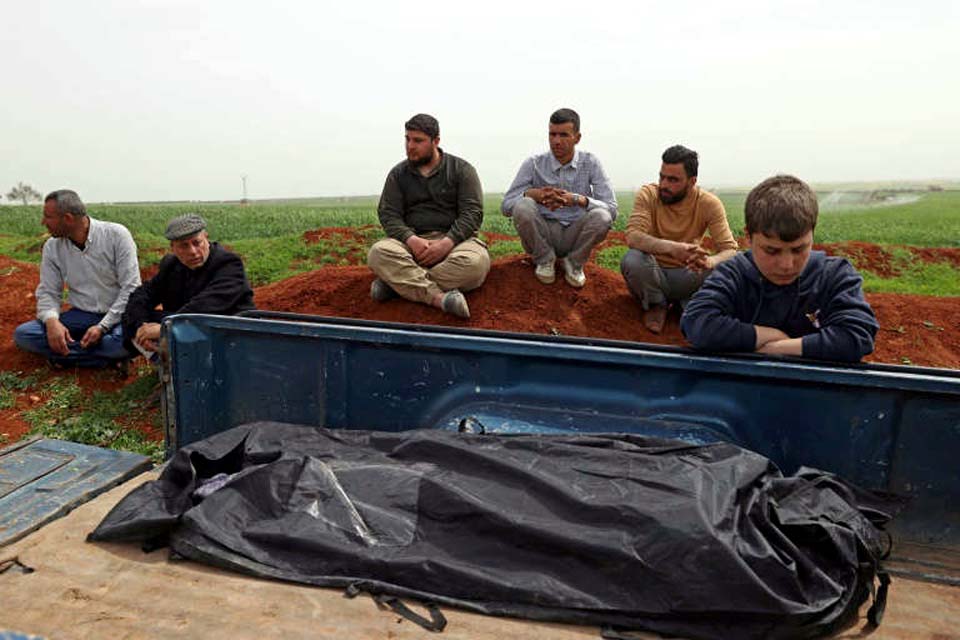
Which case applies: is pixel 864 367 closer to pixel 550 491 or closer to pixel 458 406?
pixel 550 491

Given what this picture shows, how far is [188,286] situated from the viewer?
14.7ft

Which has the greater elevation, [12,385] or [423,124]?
[423,124]

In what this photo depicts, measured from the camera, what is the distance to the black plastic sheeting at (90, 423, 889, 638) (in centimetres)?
164

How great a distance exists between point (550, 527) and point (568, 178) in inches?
158

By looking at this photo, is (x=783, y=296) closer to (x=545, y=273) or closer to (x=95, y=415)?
(x=545, y=273)

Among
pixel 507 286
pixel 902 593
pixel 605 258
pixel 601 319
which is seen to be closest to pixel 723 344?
pixel 902 593

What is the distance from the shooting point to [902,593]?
192 cm

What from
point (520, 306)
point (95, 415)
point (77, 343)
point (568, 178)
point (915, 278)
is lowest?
point (95, 415)

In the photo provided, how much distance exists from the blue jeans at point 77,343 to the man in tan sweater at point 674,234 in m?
3.94

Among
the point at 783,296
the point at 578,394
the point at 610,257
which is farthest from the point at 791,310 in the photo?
the point at 610,257

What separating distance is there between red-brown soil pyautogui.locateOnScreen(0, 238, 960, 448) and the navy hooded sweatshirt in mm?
2206

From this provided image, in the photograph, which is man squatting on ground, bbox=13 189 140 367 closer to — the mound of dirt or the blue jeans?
the blue jeans

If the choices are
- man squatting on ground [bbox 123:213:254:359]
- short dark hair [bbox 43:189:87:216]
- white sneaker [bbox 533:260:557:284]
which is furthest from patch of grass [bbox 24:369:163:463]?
white sneaker [bbox 533:260:557:284]

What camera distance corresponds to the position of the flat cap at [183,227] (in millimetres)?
4168
